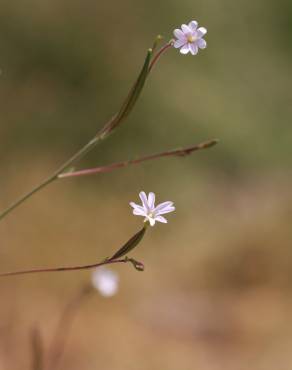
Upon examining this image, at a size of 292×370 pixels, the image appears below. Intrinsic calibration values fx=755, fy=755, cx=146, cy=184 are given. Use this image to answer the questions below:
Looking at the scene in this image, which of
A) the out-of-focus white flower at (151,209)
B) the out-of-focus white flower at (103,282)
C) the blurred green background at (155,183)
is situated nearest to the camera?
the out-of-focus white flower at (151,209)

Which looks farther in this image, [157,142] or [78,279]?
[157,142]

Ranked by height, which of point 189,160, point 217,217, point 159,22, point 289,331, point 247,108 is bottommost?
point 289,331

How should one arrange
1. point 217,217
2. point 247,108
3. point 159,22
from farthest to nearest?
point 247,108 → point 159,22 → point 217,217

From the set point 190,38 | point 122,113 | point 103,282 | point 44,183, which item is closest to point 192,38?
point 190,38

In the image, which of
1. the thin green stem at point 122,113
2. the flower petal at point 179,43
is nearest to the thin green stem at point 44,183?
the thin green stem at point 122,113

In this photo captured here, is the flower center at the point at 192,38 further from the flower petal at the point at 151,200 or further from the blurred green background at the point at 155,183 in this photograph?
the blurred green background at the point at 155,183

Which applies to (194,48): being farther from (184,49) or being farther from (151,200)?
(151,200)

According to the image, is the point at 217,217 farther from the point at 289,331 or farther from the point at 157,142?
the point at 289,331

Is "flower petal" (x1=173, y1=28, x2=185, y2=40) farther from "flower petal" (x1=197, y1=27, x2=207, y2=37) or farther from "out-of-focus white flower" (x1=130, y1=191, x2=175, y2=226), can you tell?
"out-of-focus white flower" (x1=130, y1=191, x2=175, y2=226)

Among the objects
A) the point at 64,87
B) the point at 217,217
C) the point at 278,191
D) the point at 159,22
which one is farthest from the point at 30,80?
the point at 278,191
